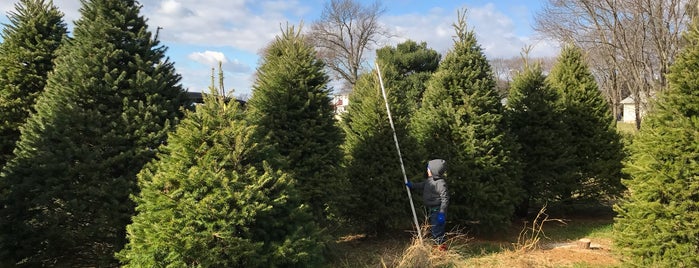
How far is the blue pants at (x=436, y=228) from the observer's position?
7.46 meters

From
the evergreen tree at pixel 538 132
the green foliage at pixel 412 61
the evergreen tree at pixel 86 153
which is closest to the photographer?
the evergreen tree at pixel 86 153

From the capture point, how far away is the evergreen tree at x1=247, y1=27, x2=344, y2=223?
6.79 metres

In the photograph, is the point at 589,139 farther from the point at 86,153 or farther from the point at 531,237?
the point at 86,153

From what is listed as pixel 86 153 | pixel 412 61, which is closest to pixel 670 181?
pixel 86 153

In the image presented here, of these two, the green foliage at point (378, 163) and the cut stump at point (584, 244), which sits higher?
the green foliage at point (378, 163)

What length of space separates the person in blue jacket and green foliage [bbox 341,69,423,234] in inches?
20.0

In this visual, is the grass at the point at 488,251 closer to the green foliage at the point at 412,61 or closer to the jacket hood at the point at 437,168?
the jacket hood at the point at 437,168

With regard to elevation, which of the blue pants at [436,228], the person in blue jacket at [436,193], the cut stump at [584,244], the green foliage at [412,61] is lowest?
the cut stump at [584,244]

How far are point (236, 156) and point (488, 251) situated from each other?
209 inches

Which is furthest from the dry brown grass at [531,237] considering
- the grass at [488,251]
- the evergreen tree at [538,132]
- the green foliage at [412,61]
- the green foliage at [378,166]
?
the green foliage at [412,61]

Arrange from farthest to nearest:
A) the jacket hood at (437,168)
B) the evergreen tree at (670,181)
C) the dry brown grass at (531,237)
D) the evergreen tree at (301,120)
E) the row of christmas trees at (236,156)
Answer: the jacket hood at (437,168) → the evergreen tree at (301,120) → the dry brown grass at (531,237) → the evergreen tree at (670,181) → the row of christmas trees at (236,156)

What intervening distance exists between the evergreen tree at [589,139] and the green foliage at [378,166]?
477 cm

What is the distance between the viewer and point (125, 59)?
589 cm

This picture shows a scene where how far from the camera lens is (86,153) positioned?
206 inches
